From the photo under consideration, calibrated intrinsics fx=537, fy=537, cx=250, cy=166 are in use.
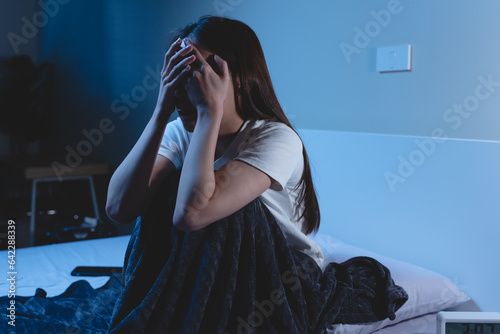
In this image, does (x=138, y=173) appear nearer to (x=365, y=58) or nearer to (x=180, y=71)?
(x=180, y=71)

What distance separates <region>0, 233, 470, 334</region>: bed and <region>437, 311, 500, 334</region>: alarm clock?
0.36 metres

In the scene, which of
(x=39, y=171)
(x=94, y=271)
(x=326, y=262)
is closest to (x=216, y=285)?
(x=326, y=262)

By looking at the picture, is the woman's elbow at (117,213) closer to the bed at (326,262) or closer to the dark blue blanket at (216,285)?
the dark blue blanket at (216,285)

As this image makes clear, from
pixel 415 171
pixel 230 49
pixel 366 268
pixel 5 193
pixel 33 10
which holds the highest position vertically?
pixel 33 10

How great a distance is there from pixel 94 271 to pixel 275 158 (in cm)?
79

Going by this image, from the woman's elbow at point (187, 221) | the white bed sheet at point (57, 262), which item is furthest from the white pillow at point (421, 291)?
the white bed sheet at point (57, 262)

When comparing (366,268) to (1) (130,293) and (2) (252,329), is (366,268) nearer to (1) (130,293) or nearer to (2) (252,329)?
(2) (252,329)

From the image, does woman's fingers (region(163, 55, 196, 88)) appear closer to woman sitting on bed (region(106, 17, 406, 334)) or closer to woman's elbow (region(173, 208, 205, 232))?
woman sitting on bed (region(106, 17, 406, 334))

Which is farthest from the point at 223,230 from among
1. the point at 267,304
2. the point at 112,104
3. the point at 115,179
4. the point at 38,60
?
the point at 38,60

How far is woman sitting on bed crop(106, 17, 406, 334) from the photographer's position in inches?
37.5

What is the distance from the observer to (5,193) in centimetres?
388

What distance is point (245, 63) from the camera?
112 cm

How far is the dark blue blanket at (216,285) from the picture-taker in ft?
3.10

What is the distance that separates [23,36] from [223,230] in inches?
147
